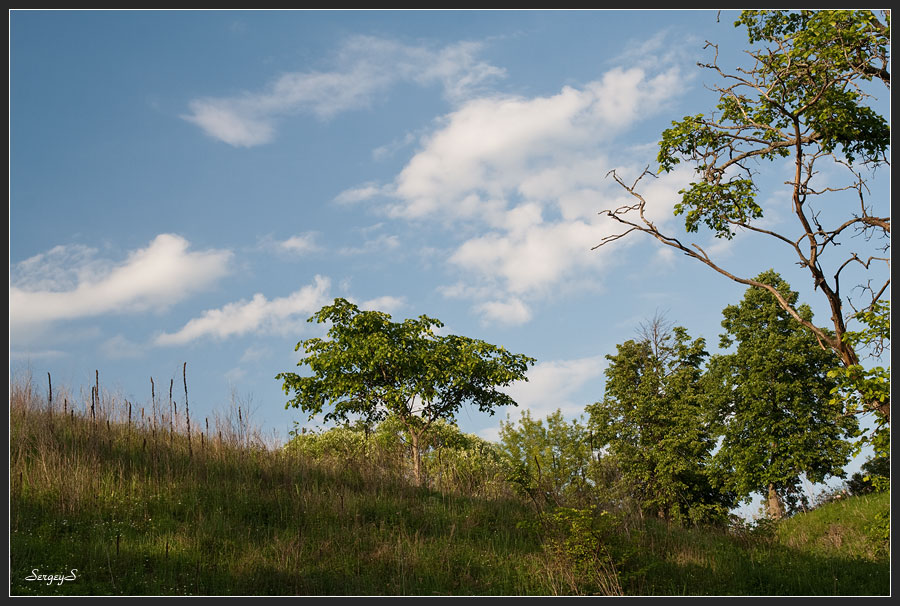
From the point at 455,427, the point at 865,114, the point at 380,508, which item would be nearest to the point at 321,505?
the point at 380,508

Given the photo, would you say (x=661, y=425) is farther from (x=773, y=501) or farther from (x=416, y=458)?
(x=416, y=458)

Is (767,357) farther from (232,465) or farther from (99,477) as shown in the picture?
(99,477)

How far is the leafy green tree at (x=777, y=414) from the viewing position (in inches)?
857

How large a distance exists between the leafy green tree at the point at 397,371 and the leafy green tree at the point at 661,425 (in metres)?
6.80

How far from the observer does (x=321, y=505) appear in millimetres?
9812

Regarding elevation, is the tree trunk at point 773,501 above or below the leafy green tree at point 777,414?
below

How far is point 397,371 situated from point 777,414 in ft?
41.6

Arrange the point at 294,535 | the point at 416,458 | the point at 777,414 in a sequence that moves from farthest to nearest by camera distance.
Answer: the point at 777,414, the point at 416,458, the point at 294,535

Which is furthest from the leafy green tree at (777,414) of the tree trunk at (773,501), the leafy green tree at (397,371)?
the leafy green tree at (397,371)

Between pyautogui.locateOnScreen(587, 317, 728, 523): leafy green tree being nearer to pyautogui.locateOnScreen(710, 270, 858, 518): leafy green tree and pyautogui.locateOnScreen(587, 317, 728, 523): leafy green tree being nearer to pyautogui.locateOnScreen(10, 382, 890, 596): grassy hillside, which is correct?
pyautogui.locateOnScreen(710, 270, 858, 518): leafy green tree

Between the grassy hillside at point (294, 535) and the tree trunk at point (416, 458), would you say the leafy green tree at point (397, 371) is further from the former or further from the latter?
the grassy hillside at point (294, 535)

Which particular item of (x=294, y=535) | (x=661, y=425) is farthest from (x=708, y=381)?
(x=294, y=535)

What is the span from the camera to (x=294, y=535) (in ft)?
28.5

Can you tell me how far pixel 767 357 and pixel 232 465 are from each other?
728 inches
